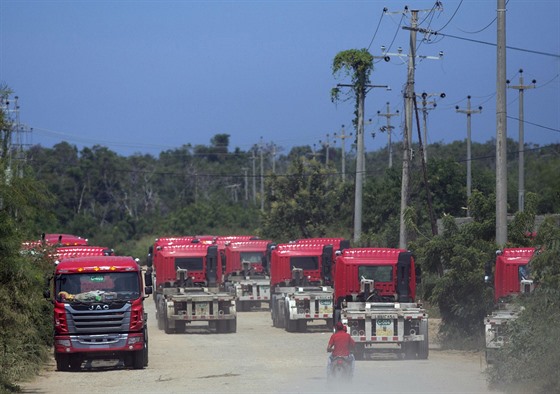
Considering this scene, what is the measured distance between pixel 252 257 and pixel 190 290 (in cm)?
1247

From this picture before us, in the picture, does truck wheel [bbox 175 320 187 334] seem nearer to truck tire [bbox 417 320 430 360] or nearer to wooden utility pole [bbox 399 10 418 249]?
wooden utility pole [bbox 399 10 418 249]

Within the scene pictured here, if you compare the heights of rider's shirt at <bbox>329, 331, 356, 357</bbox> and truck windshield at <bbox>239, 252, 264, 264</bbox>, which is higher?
truck windshield at <bbox>239, 252, 264, 264</bbox>

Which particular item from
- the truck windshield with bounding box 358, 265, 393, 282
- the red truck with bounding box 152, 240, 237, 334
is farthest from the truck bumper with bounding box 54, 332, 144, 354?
the red truck with bounding box 152, 240, 237, 334

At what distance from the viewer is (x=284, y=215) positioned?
7288 centimetres

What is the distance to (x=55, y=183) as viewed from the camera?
10019cm

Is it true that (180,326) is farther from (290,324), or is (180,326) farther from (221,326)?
(290,324)

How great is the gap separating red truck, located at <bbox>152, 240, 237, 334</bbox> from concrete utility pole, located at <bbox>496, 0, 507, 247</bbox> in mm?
10411

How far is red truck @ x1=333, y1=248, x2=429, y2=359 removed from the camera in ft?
83.8

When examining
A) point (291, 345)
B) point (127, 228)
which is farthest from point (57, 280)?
point (127, 228)

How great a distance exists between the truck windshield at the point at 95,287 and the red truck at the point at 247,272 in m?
19.4

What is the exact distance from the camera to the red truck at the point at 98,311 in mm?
24281

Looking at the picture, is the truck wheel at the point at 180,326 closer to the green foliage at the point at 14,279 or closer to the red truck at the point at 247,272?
the red truck at the point at 247,272

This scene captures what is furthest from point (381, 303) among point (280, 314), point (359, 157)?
point (359, 157)

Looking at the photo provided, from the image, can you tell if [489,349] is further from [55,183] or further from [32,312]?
[55,183]
